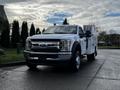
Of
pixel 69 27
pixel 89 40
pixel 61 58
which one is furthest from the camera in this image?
pixel 89 40

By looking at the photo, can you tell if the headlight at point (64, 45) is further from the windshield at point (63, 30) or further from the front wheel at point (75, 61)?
the windshield at point (63, 30)

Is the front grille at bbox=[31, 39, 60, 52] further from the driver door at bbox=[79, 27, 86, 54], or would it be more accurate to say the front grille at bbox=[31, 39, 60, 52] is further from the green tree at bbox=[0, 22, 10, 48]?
the green tree at bbox=[0, 22, 10, 48]

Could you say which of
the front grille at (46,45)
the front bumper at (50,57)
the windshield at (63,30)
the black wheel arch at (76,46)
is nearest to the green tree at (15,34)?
the windshield at (63,30)

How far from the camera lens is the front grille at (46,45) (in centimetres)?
1107

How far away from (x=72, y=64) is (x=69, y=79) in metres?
1.76

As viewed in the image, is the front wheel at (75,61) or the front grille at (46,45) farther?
the front wheel at (75,61)

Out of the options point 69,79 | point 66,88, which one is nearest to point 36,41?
point 69,79

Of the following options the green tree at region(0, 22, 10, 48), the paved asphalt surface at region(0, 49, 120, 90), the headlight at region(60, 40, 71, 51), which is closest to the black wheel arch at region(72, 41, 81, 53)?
the headlight at region(60, 40, 71, 51)

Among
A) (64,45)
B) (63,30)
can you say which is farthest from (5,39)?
(64,45)

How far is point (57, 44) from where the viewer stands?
1111 centimetres

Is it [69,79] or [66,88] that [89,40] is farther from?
[66,88]

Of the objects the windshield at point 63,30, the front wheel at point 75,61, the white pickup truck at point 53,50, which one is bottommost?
the front wheel at point 75,61

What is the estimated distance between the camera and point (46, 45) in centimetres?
1115

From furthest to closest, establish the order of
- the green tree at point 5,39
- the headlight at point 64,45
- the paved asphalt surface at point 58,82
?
the green tree at point 5,39 → the headlight at point 64,45 → the paved asphalt surface at point 58,82
